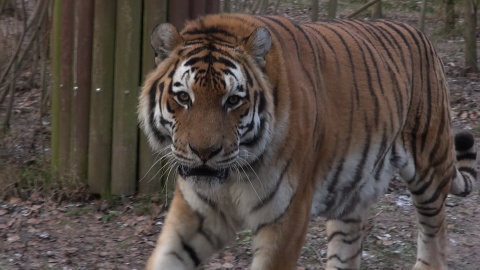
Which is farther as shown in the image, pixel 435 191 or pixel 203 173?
pixel 435 191

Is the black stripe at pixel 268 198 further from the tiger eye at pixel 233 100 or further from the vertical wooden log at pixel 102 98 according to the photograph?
the vertical wooden log at pixel 102 98

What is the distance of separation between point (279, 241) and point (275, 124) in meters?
0.51

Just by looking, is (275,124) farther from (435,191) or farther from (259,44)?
(435,191)

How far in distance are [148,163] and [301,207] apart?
2.27 meters

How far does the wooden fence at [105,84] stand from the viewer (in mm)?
5676

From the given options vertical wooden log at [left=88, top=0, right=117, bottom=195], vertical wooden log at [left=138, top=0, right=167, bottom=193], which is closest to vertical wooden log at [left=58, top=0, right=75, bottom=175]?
vertical wooden log at [left=88, top=0, right=117, bottom=195]

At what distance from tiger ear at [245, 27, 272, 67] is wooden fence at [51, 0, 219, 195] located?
218 centimetres

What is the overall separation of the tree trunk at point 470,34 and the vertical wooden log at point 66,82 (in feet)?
18.0

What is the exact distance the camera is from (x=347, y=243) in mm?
5242

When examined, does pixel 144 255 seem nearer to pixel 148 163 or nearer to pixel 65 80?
pixel 148 163

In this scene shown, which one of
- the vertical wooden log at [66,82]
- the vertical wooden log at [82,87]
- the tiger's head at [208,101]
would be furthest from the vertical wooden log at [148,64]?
the tiger's head at [208,101]

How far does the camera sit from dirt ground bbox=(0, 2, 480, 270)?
5164 millimetres

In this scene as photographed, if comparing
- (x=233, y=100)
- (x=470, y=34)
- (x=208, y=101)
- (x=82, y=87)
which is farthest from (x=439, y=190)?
(x=470, y=34)

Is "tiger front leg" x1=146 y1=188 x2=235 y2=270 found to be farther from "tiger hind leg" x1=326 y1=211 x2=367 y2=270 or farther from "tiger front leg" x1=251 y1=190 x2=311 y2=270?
"tiger hind leg" x1=326 y1=211 x2=367 y2=270
